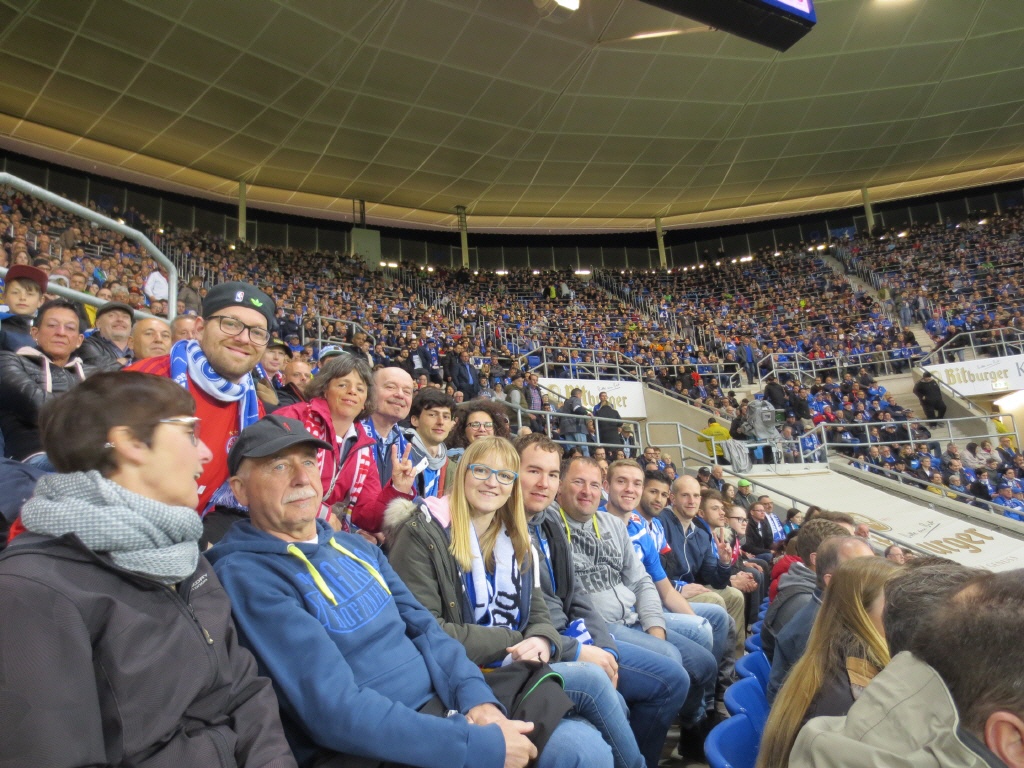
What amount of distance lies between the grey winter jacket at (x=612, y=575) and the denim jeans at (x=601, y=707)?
3.01 ft

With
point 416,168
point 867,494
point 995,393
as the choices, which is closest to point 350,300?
point 416,168

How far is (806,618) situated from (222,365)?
2141 mm

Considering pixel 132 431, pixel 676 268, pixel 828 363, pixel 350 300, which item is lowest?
pixel 132 431

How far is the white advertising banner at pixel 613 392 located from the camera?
1348 centimetres

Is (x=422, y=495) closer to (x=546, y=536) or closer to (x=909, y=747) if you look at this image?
(x=546, y=536)

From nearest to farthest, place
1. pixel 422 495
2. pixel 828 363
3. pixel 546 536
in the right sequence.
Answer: pixel 546 536 < pixel 422 495 < pixel 828 363

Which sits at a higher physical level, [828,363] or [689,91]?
[689,91]

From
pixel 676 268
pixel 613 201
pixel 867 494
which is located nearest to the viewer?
pixel 867 494

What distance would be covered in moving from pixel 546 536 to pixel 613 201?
66.6 feet

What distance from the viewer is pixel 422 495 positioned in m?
3.19

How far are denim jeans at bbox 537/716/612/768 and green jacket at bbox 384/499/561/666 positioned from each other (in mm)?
353

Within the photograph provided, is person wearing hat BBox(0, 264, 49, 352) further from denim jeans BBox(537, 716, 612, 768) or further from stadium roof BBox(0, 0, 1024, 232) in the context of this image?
stadium roof BBox(0, 0, 1024, 232)

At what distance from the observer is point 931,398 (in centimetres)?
1421

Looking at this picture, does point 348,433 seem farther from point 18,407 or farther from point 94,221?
point 94,221
